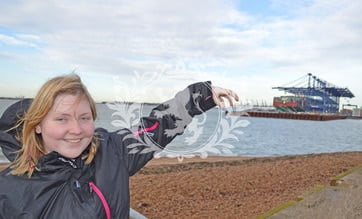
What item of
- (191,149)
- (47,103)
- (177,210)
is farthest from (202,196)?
(47,103)

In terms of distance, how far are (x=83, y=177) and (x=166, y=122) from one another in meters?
0.51

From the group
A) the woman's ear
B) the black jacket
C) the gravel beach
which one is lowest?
the gravel beach

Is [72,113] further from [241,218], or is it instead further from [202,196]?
[202,196]

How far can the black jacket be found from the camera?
4.95 feet

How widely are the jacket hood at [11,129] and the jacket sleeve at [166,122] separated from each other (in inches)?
18.8

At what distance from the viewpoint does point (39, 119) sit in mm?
1609

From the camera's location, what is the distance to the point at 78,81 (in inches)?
66.1

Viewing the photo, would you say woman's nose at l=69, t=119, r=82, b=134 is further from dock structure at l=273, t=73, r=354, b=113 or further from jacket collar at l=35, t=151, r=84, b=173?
dock structure at l=273, t=73, r=354, b=113

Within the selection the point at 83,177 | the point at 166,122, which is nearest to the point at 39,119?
the point at 83,177

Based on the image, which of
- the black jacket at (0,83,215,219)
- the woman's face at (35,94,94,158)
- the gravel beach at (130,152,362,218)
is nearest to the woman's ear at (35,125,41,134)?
the woman's face at (35,94,94,158)

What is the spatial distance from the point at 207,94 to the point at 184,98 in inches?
4.8

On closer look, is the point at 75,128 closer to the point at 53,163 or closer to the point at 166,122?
the point at 53,163

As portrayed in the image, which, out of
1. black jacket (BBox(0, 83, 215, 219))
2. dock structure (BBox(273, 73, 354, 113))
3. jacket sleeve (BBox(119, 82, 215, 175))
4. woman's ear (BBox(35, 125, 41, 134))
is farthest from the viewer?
dock structure (BBox(273, 73, 354, 113))

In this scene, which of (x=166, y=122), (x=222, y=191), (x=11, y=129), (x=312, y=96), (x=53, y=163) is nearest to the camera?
(x=53, y=163)
